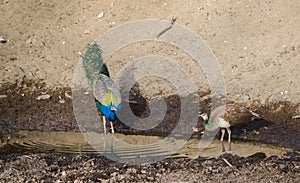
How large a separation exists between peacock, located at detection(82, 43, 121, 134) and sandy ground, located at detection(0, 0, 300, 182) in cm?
44

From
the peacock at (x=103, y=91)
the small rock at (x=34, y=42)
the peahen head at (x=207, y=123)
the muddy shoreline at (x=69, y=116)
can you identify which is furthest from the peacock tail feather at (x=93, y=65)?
the peahen head at (x=207, y=123)

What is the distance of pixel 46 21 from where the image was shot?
36.5ft

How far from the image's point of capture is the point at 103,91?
836 cm

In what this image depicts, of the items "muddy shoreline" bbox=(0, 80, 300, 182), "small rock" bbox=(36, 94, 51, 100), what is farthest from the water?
"small rock" bbox=(36, 94, 51, 100)

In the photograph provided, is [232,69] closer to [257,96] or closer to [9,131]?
[257,96]

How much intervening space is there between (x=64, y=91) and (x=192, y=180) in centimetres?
336

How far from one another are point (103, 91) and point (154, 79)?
4.74 feet

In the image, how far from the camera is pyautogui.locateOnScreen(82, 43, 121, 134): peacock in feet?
27.1

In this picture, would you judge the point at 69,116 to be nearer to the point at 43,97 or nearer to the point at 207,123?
the point at 43,97

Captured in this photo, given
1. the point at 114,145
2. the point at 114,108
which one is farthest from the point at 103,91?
the point at 114,145

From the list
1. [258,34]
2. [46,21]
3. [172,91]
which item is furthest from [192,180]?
[46,21]

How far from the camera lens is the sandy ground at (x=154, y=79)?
23.8 feet

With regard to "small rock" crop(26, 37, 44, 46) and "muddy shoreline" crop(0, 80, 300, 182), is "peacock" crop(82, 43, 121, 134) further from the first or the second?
"small rock" crop(26, 37, 44, 46)

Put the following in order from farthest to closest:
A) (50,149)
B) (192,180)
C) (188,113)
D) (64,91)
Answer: (64,91)
(188,113)
(50,149)
(192,180)
